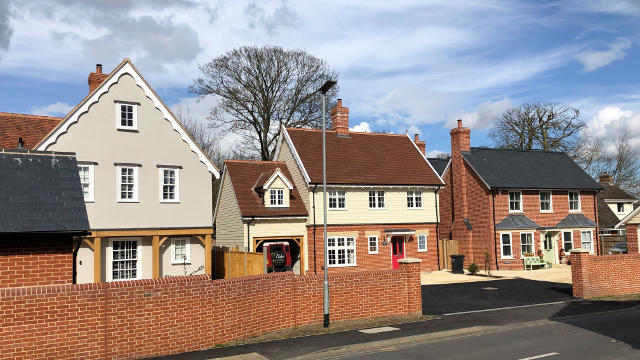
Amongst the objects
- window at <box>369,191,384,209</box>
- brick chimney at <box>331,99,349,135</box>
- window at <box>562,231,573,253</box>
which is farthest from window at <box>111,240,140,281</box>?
window at <box>562,231,573,253</box>

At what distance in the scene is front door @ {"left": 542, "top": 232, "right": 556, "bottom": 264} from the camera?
35406 millimetres

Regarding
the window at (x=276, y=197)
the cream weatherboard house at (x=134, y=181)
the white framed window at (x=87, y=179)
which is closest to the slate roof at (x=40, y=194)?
the white framed window at (x=87, y=179)

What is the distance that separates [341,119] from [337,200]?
682cm

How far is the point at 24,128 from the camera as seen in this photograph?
2458cm

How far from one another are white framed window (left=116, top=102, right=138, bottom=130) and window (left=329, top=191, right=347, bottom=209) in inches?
489

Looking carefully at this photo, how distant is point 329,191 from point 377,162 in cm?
478

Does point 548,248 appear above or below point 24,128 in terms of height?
below

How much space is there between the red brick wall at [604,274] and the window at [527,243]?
11.7 metres

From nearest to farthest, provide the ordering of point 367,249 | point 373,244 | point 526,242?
point 367,249 < point 373,244 < point 526,242

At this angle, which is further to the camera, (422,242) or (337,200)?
(422,242)

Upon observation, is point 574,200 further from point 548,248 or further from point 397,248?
point 397,248

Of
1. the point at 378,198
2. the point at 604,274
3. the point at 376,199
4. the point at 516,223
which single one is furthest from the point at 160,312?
the point at 516,223

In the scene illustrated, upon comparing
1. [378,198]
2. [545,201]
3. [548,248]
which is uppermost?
[378,198]

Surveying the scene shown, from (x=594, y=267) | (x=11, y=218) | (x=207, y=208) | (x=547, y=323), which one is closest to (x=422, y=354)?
(x=547, y=323)
